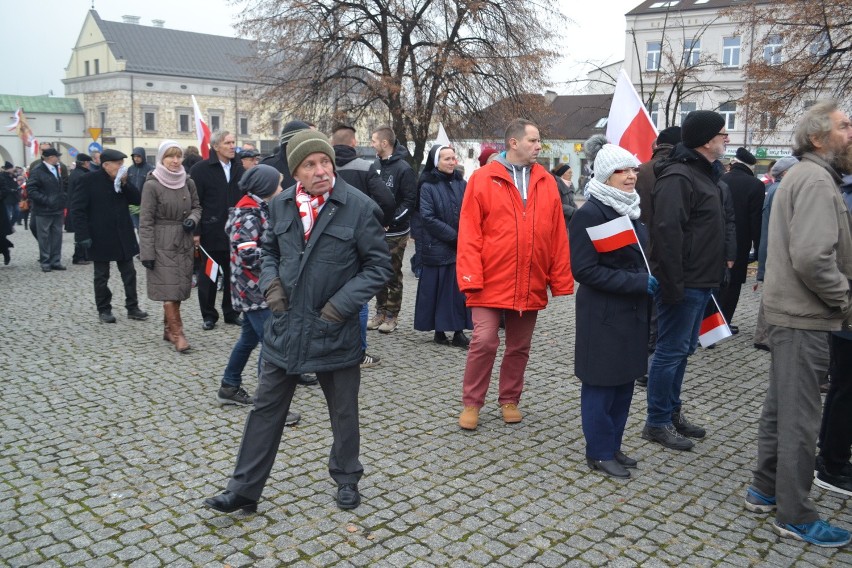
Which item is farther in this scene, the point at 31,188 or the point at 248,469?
the point at 31,188

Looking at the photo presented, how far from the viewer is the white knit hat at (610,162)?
458cm

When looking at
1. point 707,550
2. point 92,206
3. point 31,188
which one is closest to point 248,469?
point 707,550

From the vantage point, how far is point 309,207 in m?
4.08

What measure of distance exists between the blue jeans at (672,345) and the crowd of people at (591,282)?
0.5 inches

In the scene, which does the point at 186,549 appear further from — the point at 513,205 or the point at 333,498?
the point at 513,205

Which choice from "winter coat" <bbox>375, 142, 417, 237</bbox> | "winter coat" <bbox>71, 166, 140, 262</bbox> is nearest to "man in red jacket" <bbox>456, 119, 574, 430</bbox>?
"winter coat" <bbox>375, 142, 417, 237</bbox>

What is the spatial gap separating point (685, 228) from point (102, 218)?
270 inches

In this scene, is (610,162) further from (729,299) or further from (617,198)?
(729,299)

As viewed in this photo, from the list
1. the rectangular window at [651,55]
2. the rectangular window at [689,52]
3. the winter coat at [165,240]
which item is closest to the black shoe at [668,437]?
the winter coat at [165,240]

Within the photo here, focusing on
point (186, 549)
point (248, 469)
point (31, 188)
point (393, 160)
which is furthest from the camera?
point (31, 188)

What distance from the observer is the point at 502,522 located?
13.4 ft

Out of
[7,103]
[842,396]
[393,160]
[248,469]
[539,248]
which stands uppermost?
[7,103]

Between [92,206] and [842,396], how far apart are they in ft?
26.5

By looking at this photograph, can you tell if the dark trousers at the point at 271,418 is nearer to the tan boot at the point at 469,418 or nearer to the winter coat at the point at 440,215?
the tan boot at the point at 469,418
